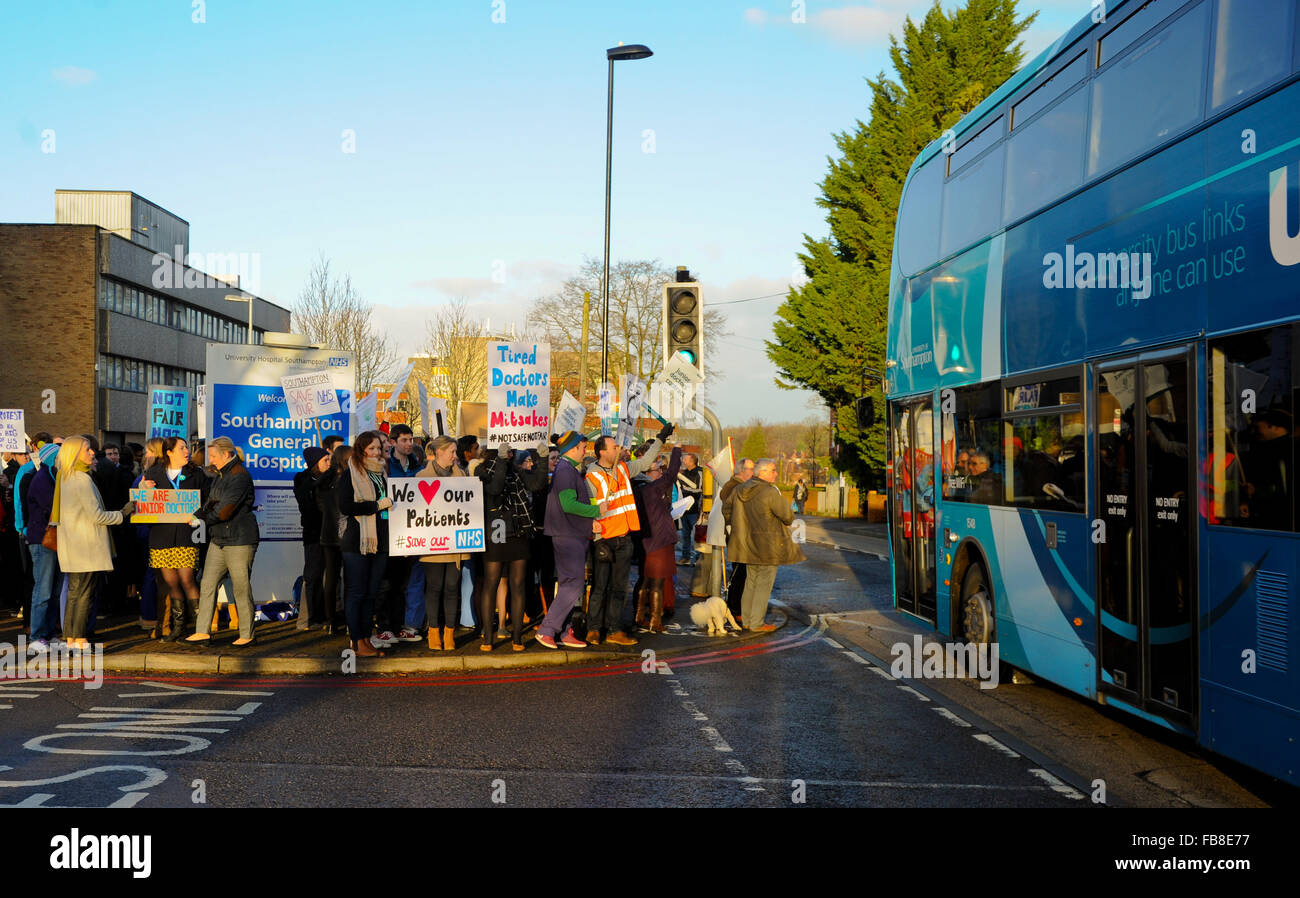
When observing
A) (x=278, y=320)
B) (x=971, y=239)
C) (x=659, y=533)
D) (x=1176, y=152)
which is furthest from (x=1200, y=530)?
(x=278, y=320)

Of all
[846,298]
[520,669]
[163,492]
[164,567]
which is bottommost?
[520,669]

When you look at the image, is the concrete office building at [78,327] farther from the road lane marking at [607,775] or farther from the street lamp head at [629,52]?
the road lane marking at [607,775]

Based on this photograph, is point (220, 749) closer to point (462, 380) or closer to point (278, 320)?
point (462, 380)

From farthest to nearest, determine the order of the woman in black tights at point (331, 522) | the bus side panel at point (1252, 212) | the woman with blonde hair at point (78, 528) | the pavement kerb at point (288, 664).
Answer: the woman in black tights at point (331, 522) → the woman with blonde hair at point (78, 528) → the pavement kerb at point (288, 664) → the bus side panel at point (1252, 212)

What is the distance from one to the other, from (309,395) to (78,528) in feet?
9.51

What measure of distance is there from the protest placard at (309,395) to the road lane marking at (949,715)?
23.6 ft

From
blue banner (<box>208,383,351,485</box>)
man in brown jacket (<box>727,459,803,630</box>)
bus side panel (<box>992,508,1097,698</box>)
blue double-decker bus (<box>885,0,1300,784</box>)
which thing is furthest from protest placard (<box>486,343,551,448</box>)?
bus side panel (<box>992,508,1097,698</box>)

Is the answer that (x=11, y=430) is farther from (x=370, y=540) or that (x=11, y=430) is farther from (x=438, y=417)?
(x=370, y=540)

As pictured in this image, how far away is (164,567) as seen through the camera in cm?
1123

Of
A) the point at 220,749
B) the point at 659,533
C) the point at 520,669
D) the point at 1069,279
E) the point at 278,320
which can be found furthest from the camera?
the point at 278,320

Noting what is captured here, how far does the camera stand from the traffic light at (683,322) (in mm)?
14148

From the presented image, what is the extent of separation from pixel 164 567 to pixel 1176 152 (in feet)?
30.1

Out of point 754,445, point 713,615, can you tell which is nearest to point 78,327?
point 713,615

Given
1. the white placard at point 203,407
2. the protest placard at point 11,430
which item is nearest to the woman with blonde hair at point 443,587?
the white placard at point 203,407
